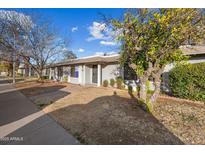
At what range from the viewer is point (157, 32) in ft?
19.2

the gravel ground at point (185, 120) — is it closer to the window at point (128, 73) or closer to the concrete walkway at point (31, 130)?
the concrete walkway at point (31, 130)

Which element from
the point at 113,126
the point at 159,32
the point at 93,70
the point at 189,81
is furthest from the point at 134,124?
the point at 93,70

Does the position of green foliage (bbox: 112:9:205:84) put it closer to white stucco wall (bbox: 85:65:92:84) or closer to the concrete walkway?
the concrete walkway

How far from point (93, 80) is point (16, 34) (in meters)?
10.4

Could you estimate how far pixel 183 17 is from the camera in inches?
199

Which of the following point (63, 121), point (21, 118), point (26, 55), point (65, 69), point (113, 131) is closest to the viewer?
point (113, 131)

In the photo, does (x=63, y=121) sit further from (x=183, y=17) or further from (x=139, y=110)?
(x=183, y=17)

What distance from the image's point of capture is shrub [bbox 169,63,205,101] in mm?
7254

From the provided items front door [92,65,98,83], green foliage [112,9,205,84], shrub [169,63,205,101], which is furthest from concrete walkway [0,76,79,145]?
front door [92,65,98,83]

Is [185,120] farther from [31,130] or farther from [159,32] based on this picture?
[31,130]

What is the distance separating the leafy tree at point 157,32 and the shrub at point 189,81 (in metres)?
1.73

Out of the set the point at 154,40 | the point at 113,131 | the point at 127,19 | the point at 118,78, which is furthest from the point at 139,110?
the point at 118,78

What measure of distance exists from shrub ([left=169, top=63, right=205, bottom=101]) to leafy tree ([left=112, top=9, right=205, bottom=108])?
173 cm

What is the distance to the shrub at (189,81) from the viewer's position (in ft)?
23.8
